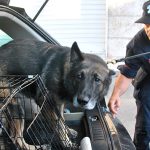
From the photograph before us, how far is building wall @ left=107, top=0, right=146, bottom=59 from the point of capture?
30.4 ft

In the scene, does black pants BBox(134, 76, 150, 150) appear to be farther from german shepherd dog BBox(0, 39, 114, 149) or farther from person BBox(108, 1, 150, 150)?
german shepherd dog BBox(0, 39, 114, 149)

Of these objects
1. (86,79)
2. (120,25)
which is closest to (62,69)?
(86,79)

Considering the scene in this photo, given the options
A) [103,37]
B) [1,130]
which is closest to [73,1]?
[103,37]

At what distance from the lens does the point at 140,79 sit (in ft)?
13.5

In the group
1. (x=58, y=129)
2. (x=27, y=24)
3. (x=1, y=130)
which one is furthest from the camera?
(x=27, y=24)

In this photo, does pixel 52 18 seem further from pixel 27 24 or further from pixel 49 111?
pixel 49 111

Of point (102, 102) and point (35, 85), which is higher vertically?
point (35, 85)

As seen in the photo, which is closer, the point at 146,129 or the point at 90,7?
the point at 146,129

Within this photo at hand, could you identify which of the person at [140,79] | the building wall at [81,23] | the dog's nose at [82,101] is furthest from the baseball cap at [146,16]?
the building wall at [81,23]

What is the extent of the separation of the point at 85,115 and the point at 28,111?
0.39 metres

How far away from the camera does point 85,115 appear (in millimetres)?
3127

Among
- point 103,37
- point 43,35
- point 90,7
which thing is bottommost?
point 103,37

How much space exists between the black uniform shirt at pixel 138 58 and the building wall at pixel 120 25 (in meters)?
5.40

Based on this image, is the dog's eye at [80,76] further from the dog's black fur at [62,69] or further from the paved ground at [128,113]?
the paved ground at [128,113]
